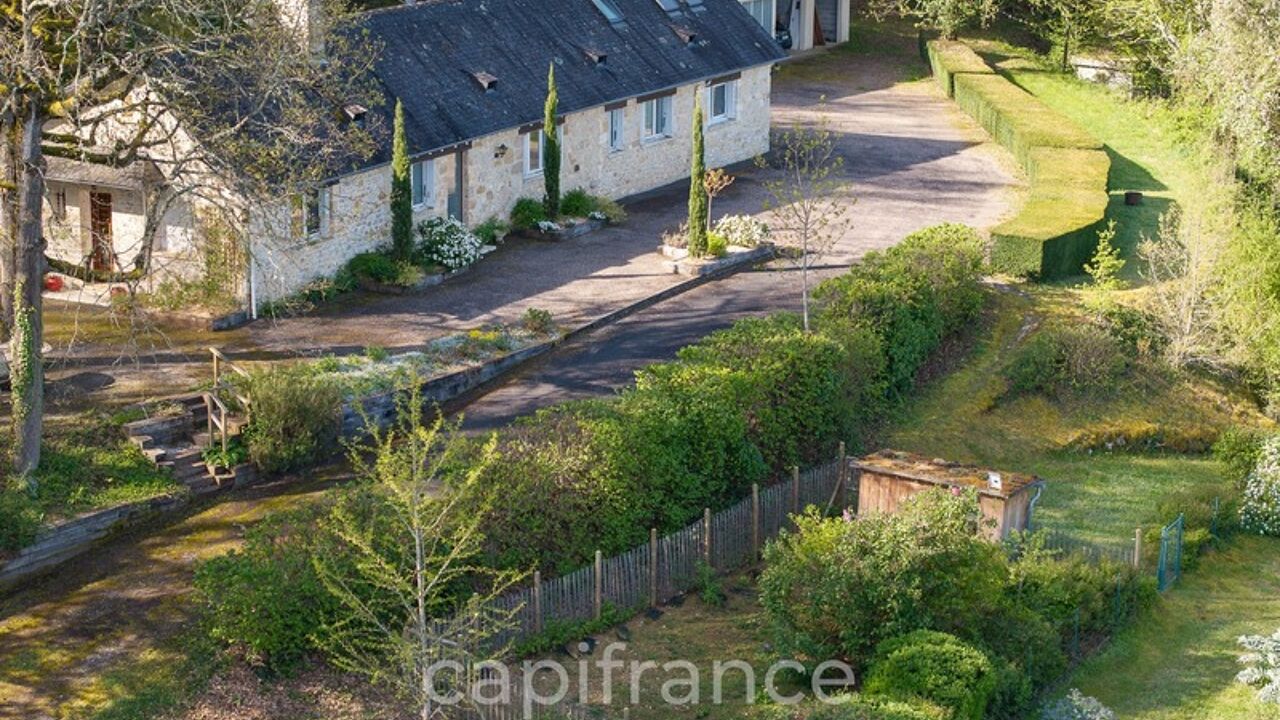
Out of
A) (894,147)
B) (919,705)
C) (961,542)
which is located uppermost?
(894,147)

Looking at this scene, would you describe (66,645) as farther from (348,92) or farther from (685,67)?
(685,67)

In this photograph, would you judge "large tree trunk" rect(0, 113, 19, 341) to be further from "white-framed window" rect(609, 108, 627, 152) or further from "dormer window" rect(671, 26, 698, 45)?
"dormer window" rect(671, 26, 698, 45)

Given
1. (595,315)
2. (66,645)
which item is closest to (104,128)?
(595,315)

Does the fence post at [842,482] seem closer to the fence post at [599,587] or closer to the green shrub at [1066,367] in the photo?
the fence post at [599,587]

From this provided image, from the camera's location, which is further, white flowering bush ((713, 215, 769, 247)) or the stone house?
white flowering bush ((713, 215, 769, 247))

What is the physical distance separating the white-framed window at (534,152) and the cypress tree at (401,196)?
534 cm

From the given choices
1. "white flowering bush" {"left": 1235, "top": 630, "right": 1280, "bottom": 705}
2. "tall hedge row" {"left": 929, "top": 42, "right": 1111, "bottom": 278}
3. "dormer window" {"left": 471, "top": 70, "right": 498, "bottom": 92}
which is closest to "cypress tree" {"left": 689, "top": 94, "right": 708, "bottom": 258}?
"dormer window" {"left": 471, "top": 70, "right": 498, "bottom": 92}

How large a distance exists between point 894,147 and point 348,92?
20.4m

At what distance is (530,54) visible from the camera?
4319 centimetres

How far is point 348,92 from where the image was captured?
3700cm

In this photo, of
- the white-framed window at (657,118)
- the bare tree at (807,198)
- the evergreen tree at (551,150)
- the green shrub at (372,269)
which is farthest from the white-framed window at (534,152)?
the green shrub at (372,269)

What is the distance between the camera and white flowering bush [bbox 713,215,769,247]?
137 ft

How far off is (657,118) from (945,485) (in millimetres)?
21158

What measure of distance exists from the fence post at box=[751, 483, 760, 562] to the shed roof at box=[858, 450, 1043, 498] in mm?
1896
